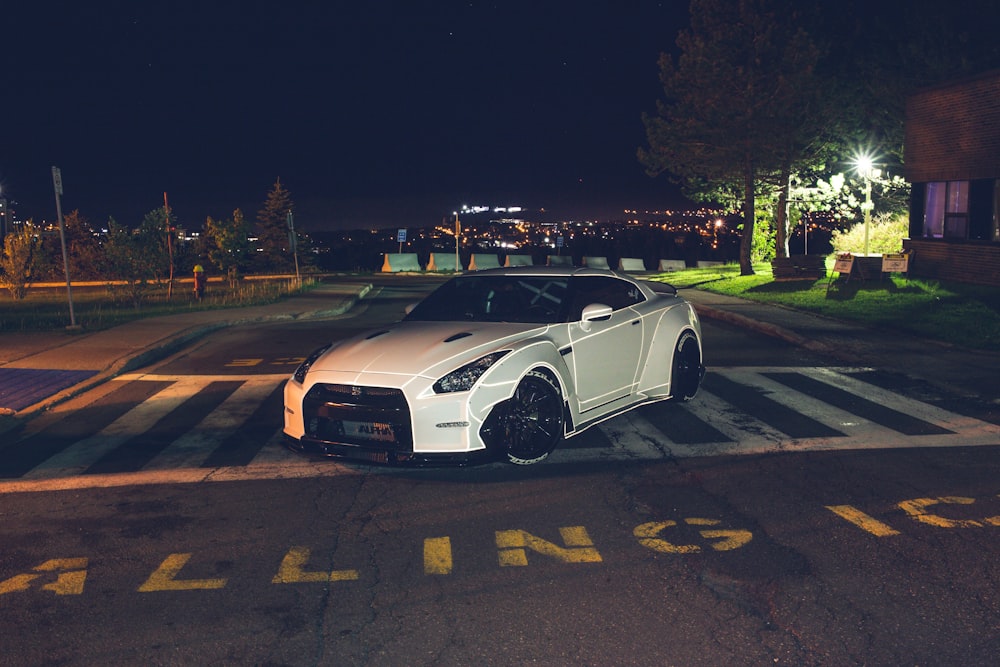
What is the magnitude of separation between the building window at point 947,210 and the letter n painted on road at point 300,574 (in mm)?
22726

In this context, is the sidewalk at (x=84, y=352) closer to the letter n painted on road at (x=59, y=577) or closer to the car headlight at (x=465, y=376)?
the letter n painted on road at (x=59, y=577)

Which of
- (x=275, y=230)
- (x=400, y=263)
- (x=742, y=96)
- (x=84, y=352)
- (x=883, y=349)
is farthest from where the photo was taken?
(x=275, y=230)

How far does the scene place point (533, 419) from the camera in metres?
7.10

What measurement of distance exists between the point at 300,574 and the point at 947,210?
79.0 ft

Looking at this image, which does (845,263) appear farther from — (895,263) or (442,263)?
(442,263)

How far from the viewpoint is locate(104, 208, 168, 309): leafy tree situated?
23547mm

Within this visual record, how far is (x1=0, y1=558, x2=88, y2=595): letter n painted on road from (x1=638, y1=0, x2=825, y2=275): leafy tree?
28519mm

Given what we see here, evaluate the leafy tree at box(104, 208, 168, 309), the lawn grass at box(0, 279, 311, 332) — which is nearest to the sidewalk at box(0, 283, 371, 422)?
the lawn grass at box(0, 279, 311, 332)

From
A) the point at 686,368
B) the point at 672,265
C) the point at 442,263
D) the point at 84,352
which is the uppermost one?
the point at 686,368

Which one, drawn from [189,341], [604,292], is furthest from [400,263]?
[604,292]

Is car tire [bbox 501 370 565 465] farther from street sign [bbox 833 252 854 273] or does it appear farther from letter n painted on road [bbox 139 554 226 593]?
street sign [bbox 833 252 854 273]

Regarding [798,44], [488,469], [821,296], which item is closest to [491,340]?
[488,469]

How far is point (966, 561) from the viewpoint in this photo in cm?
507

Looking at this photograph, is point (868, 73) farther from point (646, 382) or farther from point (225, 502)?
point (225, 502)
